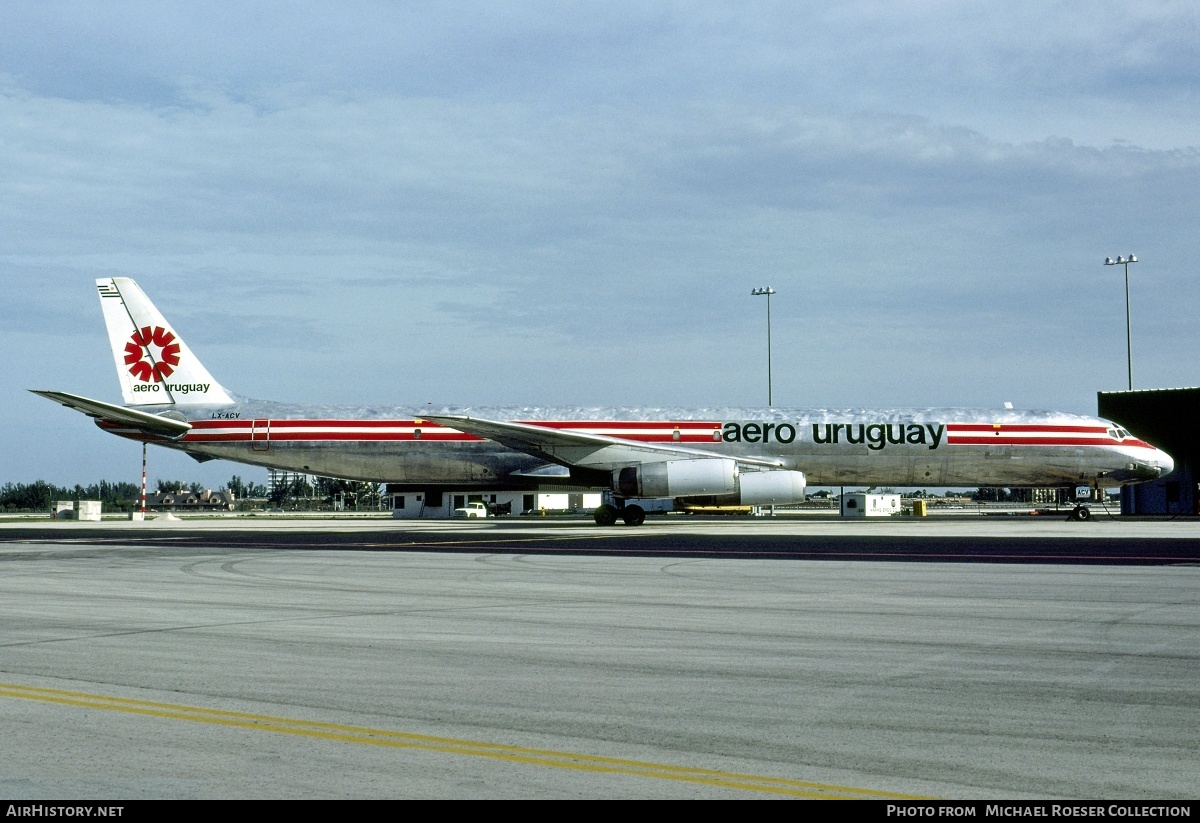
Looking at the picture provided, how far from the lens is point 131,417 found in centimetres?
4053

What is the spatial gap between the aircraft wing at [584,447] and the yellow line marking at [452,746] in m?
30.5

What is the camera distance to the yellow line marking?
5.61m

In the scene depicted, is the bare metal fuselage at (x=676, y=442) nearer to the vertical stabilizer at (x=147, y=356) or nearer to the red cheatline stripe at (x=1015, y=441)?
the red cheatline stripe at (x=1015, y=441)

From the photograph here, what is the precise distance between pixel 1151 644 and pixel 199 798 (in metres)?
8.53

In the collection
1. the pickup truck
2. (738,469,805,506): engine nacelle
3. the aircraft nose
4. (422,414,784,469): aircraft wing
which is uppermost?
(422,414,784,469): aircraft wing

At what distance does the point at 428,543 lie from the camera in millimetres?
28828

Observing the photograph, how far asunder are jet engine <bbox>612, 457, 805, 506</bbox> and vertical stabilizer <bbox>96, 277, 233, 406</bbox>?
16.4m

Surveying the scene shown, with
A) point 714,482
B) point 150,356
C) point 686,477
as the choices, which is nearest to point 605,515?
point 686,477

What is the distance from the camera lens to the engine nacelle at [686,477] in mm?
37906


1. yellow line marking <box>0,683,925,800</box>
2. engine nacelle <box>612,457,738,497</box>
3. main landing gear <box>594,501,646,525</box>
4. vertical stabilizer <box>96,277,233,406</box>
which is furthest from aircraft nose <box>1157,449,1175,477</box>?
yellow line marking <box>0,683,925,800</box>

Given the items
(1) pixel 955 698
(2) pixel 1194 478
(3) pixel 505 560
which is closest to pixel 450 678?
(1) pixel 955 698

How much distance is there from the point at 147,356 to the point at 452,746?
40.4 m

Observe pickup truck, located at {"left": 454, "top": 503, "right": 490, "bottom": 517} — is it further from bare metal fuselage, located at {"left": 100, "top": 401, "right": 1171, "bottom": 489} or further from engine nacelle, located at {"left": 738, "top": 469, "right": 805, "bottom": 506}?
engine nacelle, located at {"left": 738, "top": 469, "right": 805, "bottom": 506}
